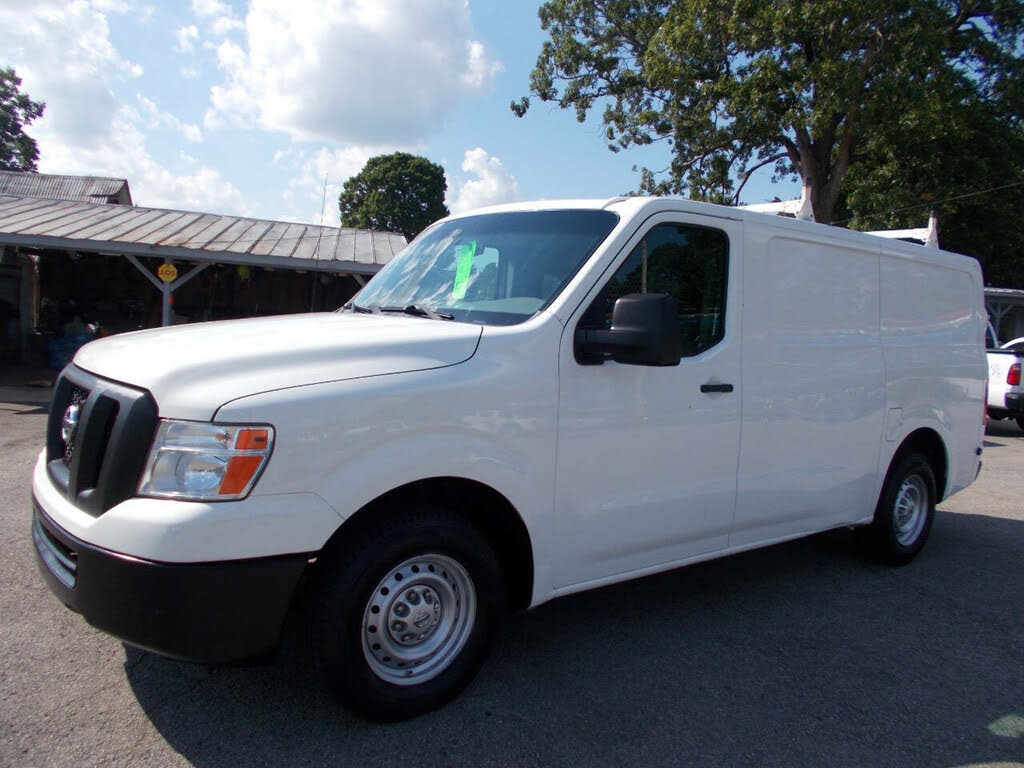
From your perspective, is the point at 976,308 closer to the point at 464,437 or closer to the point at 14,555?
the point at 464,437

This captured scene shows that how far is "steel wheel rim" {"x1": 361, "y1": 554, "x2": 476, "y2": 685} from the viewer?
109 inches

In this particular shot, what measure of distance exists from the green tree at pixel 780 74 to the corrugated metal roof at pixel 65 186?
762 inches

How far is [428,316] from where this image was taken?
341 cm

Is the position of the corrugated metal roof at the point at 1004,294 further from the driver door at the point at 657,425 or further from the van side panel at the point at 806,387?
the driver door at the point at 657,425

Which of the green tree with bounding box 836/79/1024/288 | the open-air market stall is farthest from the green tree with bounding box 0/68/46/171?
the green tree with bounding box 836/79/1024/288

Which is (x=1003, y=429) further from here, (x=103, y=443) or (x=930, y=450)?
(x=103, y=443)

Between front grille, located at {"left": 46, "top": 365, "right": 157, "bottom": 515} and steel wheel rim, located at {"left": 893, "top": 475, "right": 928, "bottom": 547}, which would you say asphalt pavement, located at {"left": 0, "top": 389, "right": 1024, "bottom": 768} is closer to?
steel wheel rim, located at {"left": 893, "top": 475, "right": 928, "bottom": 547}

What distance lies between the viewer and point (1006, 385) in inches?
484

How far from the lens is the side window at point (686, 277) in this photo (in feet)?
11.1

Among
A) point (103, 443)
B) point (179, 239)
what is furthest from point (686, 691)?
point (179, 239)

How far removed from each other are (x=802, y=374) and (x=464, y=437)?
7.10 feet

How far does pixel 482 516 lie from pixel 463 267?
4.23ft

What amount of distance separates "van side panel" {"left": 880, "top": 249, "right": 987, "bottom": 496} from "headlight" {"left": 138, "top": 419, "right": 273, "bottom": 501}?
12.7 ft

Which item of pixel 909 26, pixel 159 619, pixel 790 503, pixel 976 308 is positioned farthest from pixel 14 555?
pixel 909 26
